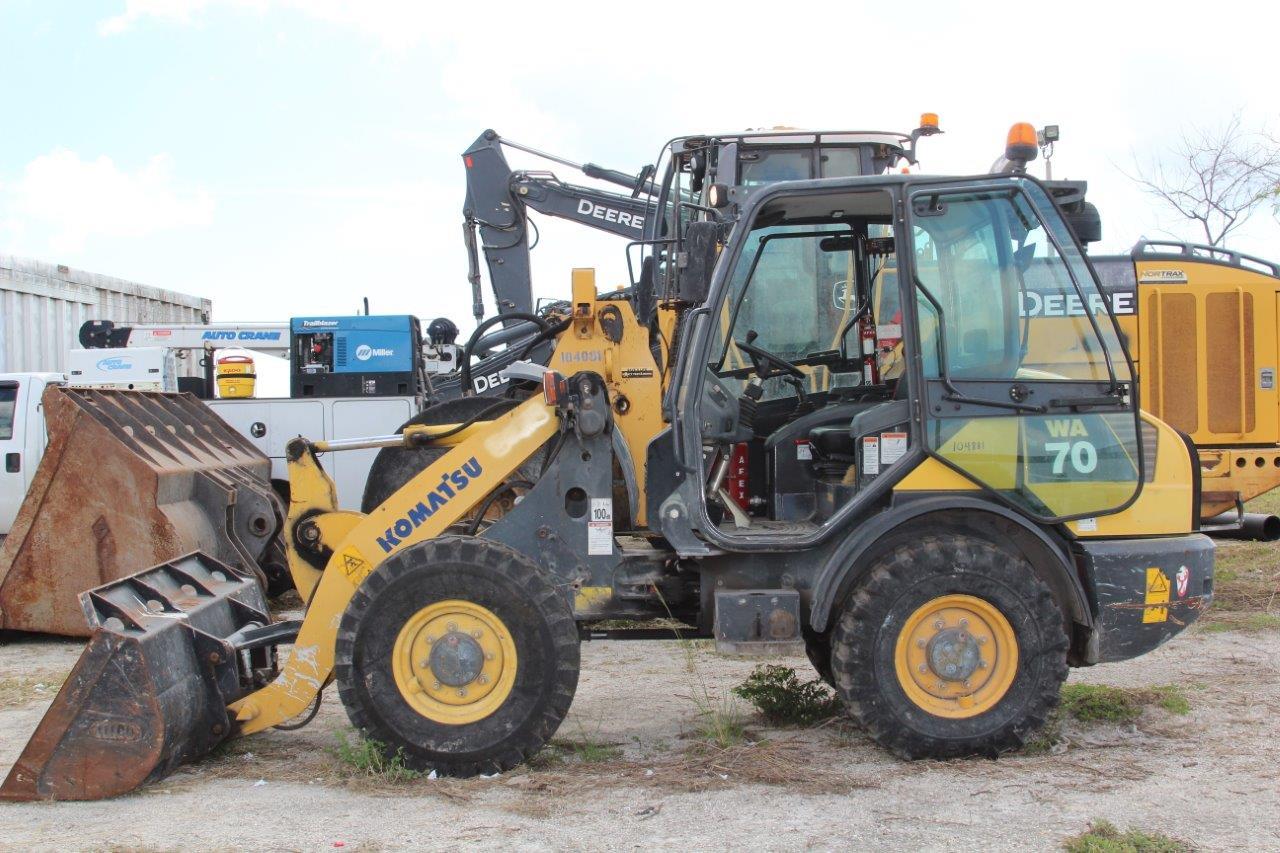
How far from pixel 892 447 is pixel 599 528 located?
1.34m

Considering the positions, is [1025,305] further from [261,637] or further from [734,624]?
[261,637]

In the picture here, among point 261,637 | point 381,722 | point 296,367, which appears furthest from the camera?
point 296,367

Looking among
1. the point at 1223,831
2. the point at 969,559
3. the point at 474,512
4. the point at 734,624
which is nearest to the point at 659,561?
the point at 734,624

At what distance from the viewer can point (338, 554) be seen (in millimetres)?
5266

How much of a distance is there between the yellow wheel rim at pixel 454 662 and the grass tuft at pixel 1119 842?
7.38ft

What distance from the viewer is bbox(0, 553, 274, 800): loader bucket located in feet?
15.3

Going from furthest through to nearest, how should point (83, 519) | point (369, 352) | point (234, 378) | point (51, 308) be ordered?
point (51, 308)
point (369, 352)
point (234, 378)
point (83, 519)

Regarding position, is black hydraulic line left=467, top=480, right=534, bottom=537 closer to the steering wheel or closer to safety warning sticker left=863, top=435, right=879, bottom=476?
the steering wheel

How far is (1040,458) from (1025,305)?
26.7 inches

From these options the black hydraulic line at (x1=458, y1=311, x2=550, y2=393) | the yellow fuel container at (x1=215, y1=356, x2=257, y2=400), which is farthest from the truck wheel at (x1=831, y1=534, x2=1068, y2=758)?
the yellow fuel container at (x1=215, y1=356, x2=257, y2=400)

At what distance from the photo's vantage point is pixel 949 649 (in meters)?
5.09

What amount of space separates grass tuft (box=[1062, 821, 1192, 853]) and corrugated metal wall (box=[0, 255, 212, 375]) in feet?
38.7

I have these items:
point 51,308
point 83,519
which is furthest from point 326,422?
point 51,308

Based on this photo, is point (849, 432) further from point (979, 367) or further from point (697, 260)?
point (697, 260)
